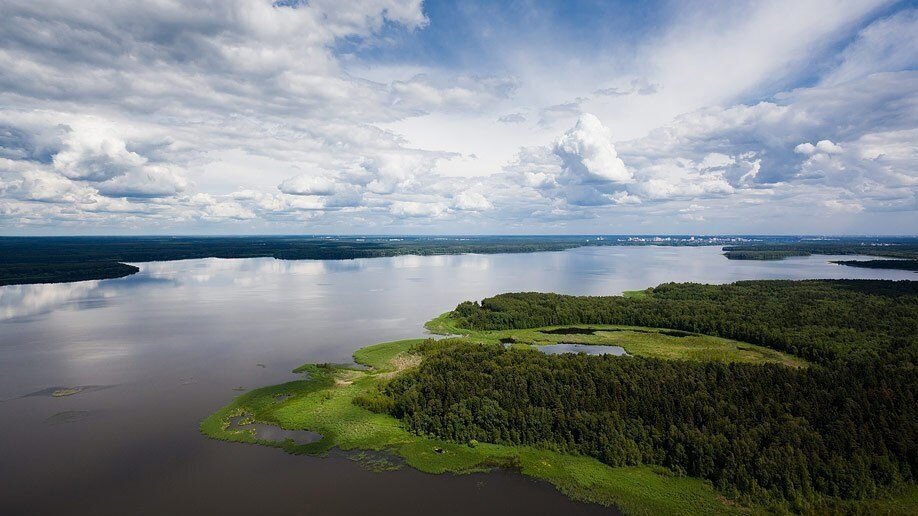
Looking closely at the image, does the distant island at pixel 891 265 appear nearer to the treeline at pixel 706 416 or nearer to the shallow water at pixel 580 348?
the shallow water at pixel 580 348

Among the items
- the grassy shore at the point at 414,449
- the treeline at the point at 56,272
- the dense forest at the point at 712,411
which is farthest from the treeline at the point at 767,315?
the treeline at the point at 56,272

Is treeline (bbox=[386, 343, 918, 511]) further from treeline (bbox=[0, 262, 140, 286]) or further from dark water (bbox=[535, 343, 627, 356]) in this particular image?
treeline (bbox=[0, 262, 140, 286])

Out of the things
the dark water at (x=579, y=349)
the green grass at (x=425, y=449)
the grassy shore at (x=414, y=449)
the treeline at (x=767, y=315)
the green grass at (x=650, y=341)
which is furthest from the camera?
the dark water at (x=579, y=349)

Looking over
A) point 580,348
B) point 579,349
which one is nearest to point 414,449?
point 579,349

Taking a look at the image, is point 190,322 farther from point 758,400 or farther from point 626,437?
point 758,400

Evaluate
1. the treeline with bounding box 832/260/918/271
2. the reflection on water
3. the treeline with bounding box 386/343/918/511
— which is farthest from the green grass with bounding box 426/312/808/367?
the treeline with bounding box 832/260/918/271

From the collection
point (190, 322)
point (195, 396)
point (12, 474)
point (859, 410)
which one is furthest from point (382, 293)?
point (859, 410)
